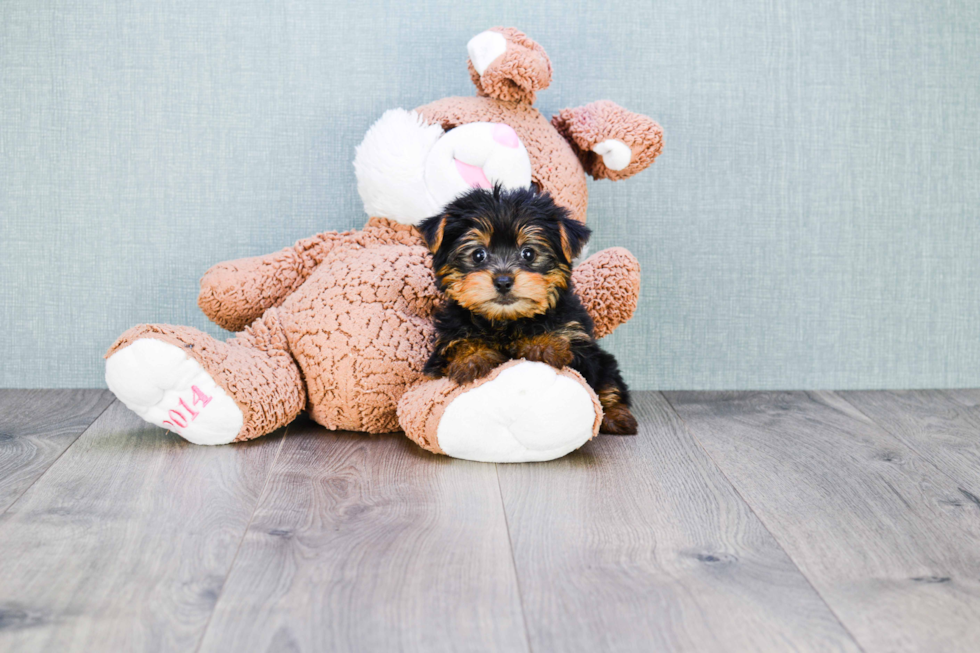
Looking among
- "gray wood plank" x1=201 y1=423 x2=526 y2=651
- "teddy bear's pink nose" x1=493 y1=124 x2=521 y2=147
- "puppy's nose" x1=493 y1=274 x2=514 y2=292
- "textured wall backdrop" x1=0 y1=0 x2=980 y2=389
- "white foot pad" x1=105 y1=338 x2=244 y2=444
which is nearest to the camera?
"gray wood plank" x1=201 y1=423 x2=526 y2=651

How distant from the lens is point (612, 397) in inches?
78.7

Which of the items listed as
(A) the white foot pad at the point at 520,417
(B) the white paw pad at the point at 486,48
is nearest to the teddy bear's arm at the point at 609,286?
(A) the white foot pad at the point at 520,417

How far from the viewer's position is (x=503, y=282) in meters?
1.62

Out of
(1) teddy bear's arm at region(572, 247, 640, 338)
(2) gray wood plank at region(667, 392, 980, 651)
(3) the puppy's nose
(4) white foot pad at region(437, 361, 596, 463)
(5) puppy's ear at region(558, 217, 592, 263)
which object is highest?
(5) puppy's ear at region(558, 217, 592, 263)

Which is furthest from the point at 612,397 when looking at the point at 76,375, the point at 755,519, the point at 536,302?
the point at 76,375

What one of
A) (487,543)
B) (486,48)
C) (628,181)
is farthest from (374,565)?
(628,181)

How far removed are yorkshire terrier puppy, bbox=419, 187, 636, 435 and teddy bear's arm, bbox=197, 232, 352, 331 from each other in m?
0.53

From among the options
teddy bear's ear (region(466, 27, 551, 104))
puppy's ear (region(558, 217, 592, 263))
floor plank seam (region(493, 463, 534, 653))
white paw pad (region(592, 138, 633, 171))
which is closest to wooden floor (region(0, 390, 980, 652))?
floor plank seam (region(493, 463, 534, 653))

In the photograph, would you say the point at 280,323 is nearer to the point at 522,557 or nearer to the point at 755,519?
the point at 522,557

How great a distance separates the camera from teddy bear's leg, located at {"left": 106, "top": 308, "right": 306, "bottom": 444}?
173 centimetres

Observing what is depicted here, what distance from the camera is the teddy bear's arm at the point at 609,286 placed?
2.10m

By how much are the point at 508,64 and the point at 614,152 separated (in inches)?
13.8

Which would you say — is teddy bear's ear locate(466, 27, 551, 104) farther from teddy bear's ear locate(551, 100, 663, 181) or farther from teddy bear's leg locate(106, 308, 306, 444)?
teddy bear's leg locate(106, 308, 306, 444)

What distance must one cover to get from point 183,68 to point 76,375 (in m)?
0.94
